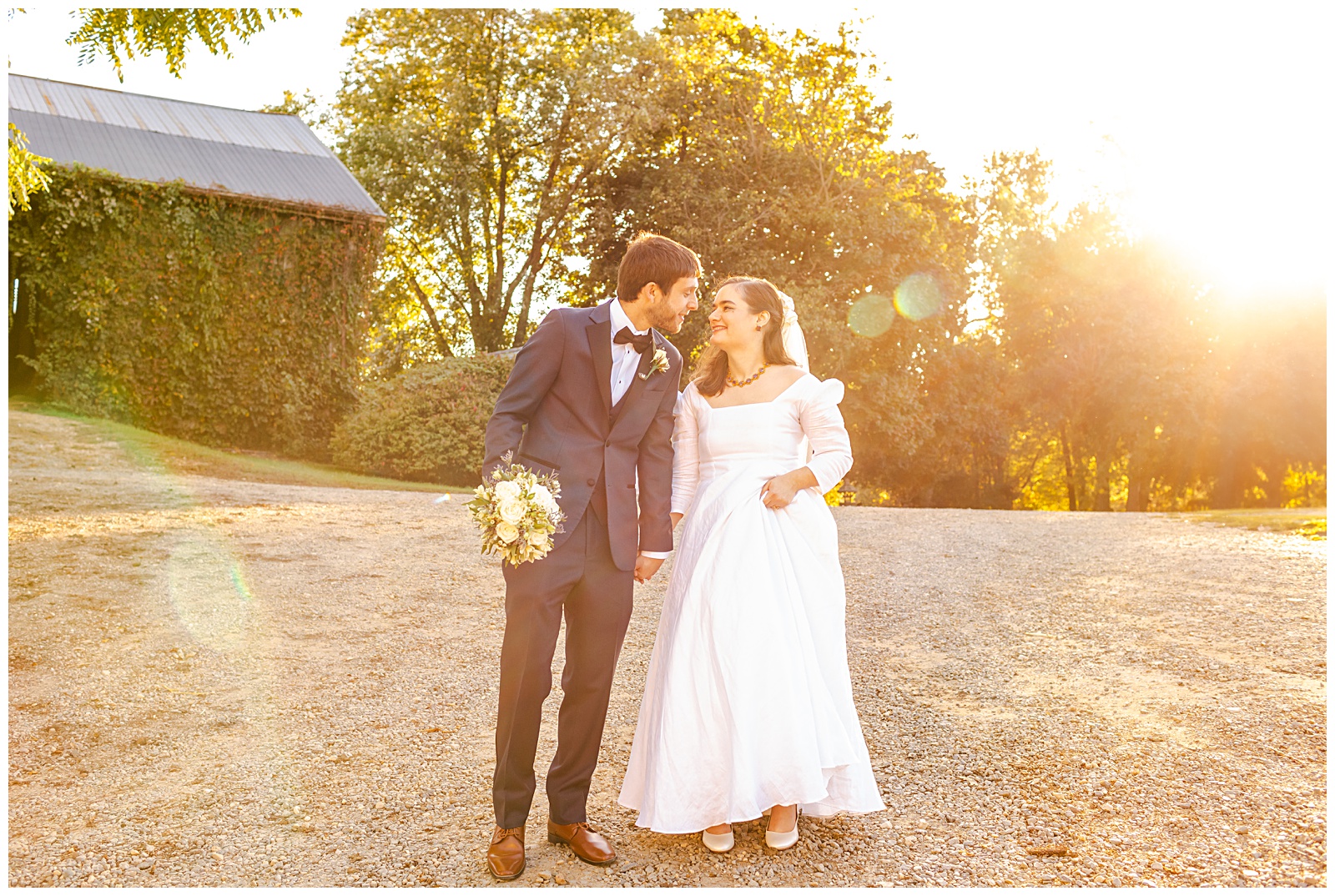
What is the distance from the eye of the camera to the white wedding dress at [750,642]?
3420 millimetres

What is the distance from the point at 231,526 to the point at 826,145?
14726 millimetres

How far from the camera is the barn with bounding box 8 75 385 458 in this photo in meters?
16.5

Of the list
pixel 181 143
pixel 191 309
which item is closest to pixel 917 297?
pixel 191 309

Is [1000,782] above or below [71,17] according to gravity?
below

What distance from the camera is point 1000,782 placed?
13.8 ft

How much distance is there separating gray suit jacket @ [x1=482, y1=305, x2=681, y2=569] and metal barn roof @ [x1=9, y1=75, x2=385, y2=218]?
640 inches

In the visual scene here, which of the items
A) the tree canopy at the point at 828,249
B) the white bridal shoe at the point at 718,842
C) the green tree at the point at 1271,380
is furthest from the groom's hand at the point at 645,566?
the green tree at the point at 1271,380

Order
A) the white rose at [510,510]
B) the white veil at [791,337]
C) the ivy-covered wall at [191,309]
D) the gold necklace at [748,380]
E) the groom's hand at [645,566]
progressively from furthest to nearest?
the ivy-covered wall at [191,309], the white veil at [791,337], the gold necklace at [748,380], the groom's hand at [645,566], the white rose at [510,510]

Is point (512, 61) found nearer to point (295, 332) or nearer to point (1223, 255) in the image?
point (295, 332)

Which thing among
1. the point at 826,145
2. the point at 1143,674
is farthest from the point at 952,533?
the point at 826,145

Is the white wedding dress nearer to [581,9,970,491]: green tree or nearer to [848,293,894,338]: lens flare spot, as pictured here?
[581,9,970,491]: green tree

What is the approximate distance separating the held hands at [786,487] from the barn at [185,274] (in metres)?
15.8

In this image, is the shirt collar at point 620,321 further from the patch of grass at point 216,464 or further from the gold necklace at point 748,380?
the patch of grass at point 216,464

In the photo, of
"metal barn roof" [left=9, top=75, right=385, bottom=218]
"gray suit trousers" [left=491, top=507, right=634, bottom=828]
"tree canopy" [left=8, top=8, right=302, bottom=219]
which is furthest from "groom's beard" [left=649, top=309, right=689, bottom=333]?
"metal barn roof" [left=9, top=75, right=385, bottom=218]
